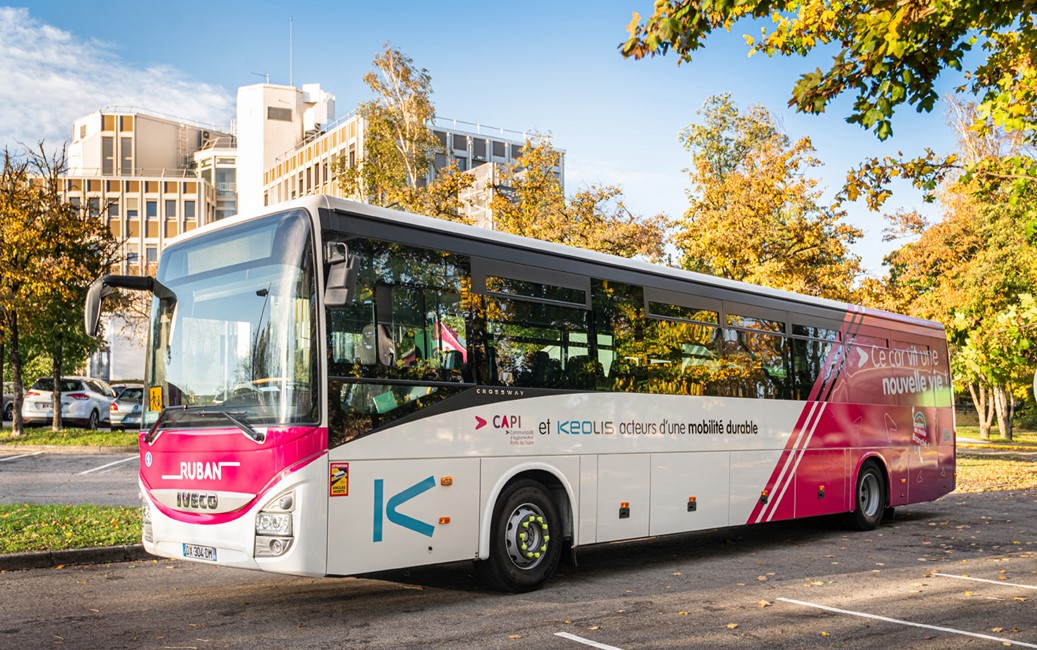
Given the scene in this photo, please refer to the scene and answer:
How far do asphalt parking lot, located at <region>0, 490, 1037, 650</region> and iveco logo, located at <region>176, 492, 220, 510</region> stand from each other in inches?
32.9

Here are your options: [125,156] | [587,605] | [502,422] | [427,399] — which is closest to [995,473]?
[587,605]

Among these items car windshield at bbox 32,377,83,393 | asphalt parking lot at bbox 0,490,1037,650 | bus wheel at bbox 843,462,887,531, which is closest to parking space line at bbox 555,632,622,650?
asphalt parking lot at bbox 0,490,1037,650

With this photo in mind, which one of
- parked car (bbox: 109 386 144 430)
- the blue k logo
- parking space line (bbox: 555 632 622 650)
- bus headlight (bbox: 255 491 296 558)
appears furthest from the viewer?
parked car (bbox: 109 386 144 430)

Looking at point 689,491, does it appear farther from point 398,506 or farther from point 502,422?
point 398,506

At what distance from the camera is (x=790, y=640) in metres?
7.23

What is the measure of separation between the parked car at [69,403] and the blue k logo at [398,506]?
1145 inches

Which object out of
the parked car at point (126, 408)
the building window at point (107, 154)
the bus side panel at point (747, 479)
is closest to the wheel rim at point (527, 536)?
the bus side panel at point (747, 479)

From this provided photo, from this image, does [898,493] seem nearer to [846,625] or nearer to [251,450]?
[846,625]

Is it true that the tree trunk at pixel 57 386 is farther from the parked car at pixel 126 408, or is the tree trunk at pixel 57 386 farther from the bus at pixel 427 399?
the bus at pixel 427 399

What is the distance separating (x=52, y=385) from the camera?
33.7 m

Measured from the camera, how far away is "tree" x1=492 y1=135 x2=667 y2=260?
28.2 m

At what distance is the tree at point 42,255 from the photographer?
26.4 metres

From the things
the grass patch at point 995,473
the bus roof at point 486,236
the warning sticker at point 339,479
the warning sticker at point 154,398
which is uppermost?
the bus roof at point 486,236

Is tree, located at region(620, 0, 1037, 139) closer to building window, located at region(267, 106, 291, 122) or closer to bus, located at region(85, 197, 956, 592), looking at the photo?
bus, located at region(85, 197, 956, 592)
